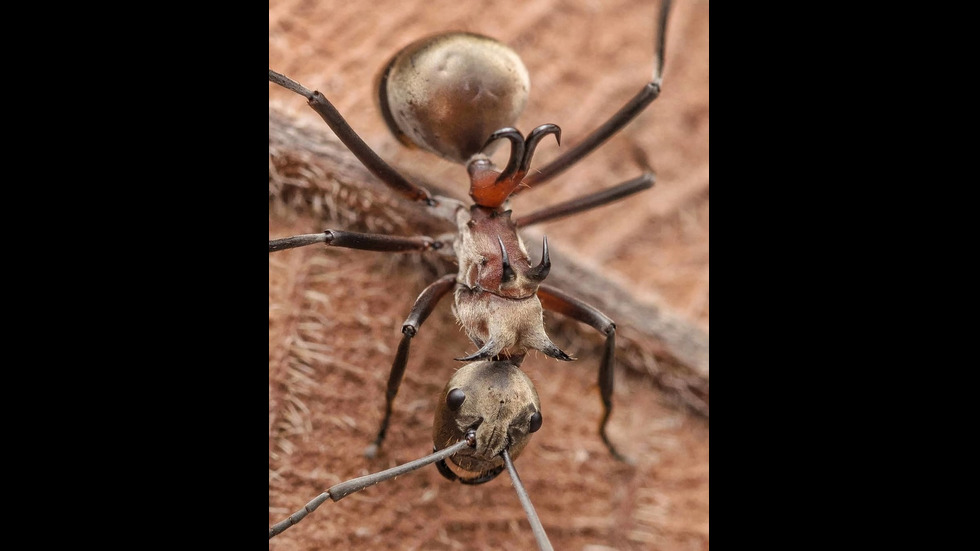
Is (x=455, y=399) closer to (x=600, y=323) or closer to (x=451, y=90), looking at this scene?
(x=600, y=323)

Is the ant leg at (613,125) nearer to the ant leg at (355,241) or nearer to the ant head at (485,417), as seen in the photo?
the ant leg at (355,241)

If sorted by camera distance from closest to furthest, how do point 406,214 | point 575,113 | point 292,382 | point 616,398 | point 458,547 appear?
point 292,382, point 458,547, point 406,214, point 616,398, point 575,113

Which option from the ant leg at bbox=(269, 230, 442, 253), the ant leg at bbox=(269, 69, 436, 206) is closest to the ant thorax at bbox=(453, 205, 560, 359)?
the ant leg at bbox=(269, 230, 442, 253)

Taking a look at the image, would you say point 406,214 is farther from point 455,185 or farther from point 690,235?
point 690,235

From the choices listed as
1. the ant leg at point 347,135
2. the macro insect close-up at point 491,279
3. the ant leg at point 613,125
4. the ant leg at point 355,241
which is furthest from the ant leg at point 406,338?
the ant leg at point 613,125

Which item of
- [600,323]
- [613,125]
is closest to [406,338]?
[600,323]

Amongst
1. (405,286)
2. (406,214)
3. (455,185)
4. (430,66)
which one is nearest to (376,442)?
(405,286)

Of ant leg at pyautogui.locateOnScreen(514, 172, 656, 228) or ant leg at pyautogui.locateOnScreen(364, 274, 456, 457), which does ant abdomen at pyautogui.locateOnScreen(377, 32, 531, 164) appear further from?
ant leg at pyautogui.locateOnScreen(364, 274, 456, 457)
